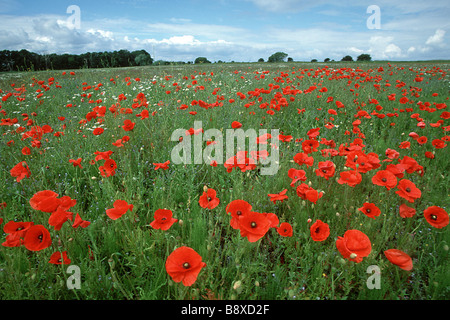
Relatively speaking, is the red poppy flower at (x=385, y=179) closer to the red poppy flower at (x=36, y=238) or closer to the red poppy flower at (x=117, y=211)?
the red poppy flower at (x=117, y=211)

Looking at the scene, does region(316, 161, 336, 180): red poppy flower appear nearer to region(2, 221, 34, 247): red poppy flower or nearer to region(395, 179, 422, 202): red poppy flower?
region(395, 179, 422, 202): red poppy flower

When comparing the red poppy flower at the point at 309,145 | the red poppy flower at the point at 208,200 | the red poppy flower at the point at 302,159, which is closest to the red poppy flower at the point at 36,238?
the red poppy flower at the point at 208,200

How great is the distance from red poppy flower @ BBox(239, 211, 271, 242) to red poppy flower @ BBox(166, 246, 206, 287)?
271 mm

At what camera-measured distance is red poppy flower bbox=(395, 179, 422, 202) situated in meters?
1.72

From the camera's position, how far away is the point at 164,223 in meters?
1.52

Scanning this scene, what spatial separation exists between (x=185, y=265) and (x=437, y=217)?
1.69 metres

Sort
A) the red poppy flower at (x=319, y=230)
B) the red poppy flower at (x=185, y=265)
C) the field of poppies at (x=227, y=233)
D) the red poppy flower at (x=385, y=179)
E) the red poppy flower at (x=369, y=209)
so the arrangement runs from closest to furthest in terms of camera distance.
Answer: the red poppy flower at (x=185, y=265) < the field of poppies at (x=227, y=233) < the red poppy flower at (x=319, y=230) < the red poppy flower at (x=369, y=209) < the red poppy flower at (x=385, y=179)

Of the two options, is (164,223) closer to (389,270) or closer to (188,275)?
(188,275)

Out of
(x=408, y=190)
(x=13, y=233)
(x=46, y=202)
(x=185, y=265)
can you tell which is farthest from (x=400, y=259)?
(x=13, y=233)

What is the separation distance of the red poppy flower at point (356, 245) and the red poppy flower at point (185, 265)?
79 cm

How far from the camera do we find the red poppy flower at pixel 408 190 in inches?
67.8

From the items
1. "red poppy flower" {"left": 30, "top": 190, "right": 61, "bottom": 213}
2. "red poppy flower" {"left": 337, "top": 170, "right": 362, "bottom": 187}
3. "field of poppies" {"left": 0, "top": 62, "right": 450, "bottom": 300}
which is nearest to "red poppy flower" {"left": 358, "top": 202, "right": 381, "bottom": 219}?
"field of poppies" {"left": 0, "top": 62, "right": 450, "bottom": 300}

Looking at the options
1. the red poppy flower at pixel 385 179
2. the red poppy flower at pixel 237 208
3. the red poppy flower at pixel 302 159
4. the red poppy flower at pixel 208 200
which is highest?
the red poppy flower at pixel 302 159
